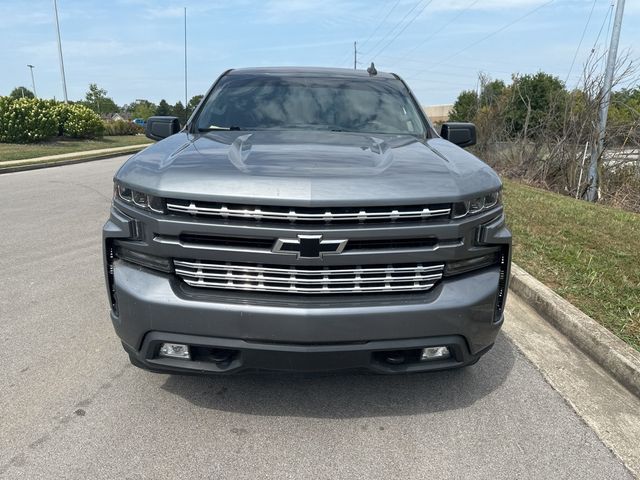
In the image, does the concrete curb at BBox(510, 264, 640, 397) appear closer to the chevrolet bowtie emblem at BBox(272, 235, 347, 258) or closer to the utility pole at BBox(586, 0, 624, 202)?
the chevrolet bowtie emblem at BBox(272, 235, 347, 258)

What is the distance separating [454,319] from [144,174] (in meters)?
1.62

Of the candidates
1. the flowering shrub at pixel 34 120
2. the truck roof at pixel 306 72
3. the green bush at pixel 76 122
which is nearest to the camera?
the truck roof at pixel 306 72

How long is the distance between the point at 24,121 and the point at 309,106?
24.0 meters

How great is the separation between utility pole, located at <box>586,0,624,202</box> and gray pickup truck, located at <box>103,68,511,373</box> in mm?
10877

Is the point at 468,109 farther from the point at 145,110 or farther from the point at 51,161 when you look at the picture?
the point at 145,110

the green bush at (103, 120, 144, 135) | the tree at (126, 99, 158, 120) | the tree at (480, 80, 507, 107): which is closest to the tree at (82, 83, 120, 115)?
the tree at (126, 99, 158, 120)

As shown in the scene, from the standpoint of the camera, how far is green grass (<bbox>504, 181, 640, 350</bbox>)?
13.0ft

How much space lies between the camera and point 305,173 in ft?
7.52

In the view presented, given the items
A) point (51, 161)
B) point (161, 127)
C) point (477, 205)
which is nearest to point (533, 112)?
point (161, 127)

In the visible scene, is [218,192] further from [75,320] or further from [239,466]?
[75,320]

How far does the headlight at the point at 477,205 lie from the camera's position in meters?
2.37

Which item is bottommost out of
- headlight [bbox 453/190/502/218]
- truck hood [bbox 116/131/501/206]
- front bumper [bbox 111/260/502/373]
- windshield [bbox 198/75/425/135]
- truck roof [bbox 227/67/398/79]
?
front bumper [bbox 111/260/502/373]

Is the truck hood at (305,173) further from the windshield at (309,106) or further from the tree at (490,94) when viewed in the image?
the tree at (490,94)

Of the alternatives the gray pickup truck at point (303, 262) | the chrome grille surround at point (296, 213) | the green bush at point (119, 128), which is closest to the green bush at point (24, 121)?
the green bush at point (119, 128)
